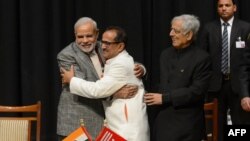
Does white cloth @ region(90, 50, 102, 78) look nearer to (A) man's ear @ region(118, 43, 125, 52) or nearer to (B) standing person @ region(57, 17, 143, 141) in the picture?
(B) standing person @ region(57, 17, 143, 141)

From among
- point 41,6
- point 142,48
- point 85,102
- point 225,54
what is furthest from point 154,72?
point 85,102

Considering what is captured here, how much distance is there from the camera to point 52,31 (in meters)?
4.54

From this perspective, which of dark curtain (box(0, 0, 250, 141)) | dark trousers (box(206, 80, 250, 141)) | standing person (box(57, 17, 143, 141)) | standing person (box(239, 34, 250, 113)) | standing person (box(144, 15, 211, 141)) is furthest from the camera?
dark curtain (box(0, 0, 250, 141))

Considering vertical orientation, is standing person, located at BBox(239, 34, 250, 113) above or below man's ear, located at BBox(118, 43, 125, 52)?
below

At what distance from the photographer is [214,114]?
3303 mm

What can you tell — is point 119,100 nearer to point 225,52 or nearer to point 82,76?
point 82,76

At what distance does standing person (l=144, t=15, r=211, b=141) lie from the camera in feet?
9.16

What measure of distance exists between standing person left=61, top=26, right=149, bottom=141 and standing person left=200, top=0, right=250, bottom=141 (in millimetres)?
1310

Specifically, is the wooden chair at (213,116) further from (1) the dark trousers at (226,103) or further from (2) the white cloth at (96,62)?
(2) the white cloth at (96,62)

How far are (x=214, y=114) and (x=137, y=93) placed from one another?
0.68 metres

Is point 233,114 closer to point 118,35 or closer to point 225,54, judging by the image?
point 225,54

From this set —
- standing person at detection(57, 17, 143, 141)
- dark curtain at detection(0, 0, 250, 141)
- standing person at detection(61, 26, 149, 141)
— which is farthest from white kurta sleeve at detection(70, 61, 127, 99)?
dark curtain at detection(0, 0, 250, 141)

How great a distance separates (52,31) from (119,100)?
186 cm

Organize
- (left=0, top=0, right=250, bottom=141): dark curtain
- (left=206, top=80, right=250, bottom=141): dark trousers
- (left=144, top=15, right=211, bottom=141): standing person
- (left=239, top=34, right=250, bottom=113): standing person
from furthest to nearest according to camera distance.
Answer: (left=0, top=0, right=250, bottom=141): dark curtain < (left=206, top=80, right=250, bottom=141): dark trousers < (left=239, top=34, right=250, bottom=113): standing person < (left=144, top=15, right=211, bottom=141): standing person
